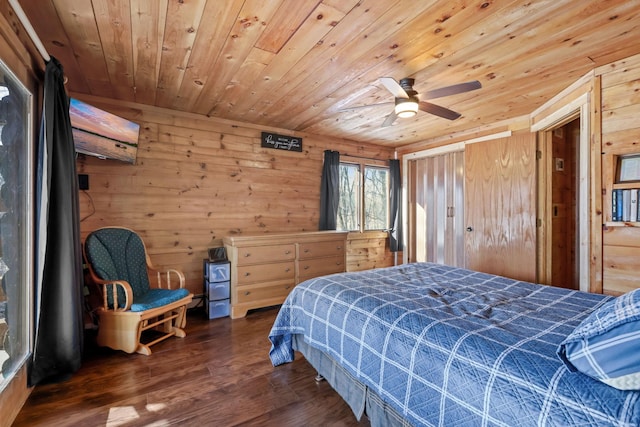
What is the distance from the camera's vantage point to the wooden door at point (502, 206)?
10.8ft

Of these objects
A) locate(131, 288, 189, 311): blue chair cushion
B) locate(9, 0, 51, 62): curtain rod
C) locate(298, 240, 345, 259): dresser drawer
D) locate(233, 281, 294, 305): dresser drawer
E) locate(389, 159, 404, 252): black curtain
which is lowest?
locate(233, 281, 294, 305): dresser drawer

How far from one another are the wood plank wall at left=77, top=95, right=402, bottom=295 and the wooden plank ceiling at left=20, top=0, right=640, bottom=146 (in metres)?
0.48

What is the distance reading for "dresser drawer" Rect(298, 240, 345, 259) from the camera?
3.76 metres

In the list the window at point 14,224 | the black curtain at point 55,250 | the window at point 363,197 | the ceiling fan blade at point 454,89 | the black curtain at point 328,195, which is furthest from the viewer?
the window at point 363,197

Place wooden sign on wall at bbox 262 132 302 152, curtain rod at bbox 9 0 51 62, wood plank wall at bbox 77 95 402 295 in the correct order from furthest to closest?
wooden sign on wall at bbox 262 132 302 152, wood plank wall at bbox 77 95 402 295, curtain rod at bbox 9 0 51 62

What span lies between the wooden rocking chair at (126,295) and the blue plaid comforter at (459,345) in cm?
114

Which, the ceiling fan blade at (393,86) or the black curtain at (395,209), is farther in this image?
the black curtain at (395,209)

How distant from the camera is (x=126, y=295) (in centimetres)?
243

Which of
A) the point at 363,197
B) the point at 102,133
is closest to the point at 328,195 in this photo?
the point at 363,197

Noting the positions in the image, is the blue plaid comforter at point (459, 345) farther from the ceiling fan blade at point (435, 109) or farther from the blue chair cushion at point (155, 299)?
the ceiling fan blade at point (435, 109)

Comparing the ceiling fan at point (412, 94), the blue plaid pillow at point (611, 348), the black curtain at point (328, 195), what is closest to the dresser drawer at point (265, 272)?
the black curtain at point (328, 195)

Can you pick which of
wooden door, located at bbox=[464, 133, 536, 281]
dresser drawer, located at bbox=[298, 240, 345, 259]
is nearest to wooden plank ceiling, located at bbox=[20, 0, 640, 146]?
wooden door, located at bbox=[464, 133, 536, 281]

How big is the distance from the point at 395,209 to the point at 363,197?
2.07ft

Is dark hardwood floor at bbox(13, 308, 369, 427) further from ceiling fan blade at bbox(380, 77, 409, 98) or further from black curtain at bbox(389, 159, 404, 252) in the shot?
black curtain at bbox(389, 159, 404, 252)
